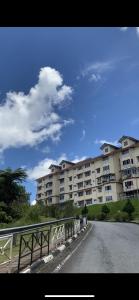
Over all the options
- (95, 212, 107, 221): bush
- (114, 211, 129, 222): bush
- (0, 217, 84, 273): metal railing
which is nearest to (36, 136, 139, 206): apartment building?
(95, 212, 107, 221): bush

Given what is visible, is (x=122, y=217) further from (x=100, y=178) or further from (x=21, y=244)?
(x=21, y=244)

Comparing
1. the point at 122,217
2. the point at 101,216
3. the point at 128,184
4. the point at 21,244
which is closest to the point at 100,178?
the point at 128,184

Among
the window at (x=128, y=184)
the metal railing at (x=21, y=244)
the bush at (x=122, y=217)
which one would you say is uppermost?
the window at (x=128, y=184)

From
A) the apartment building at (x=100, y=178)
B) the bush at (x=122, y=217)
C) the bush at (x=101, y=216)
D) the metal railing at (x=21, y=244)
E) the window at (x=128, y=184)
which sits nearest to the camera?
the metal railing at (x=21, y=244)

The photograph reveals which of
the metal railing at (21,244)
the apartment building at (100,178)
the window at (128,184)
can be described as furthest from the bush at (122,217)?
the metal railing at (21,244)

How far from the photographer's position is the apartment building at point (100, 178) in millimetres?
47000

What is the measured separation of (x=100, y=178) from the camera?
51438 mm

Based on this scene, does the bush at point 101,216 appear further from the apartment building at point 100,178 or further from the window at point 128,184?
the window at point 128,184

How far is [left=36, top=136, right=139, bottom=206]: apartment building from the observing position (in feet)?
154

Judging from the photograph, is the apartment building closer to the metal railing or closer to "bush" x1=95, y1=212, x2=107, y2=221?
"bush" x1=95, y1=212, x2=107, y2=221
